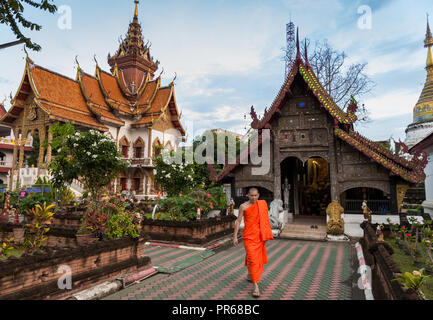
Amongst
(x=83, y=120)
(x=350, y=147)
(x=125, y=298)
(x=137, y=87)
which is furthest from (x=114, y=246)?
(x=137, y=87)

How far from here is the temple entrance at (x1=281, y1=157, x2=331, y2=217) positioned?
572 inches

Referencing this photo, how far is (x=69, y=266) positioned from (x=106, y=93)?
23.2 m

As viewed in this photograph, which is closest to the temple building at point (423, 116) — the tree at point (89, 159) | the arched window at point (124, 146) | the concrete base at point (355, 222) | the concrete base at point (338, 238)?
the concrete base at point (355, 222)

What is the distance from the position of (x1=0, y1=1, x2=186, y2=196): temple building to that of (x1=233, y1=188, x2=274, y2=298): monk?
13.0m

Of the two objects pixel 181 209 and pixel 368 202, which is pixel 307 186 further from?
pixel 181 209

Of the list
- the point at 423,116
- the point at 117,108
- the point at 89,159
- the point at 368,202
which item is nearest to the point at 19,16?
the point at 89,159

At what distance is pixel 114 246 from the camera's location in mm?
5059

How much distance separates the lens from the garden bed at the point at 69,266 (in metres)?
3.48

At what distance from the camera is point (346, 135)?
10.5 m

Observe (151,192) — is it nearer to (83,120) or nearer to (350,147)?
(83,120)

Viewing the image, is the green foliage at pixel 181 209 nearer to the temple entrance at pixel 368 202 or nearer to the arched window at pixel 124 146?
the temple entrance at pixel 368 202

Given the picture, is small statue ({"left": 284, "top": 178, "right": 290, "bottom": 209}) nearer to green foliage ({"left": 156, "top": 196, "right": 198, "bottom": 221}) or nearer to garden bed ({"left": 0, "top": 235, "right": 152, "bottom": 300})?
green foliage ({"left": 156, "top": 196, "right": 198, "bottom": 221})

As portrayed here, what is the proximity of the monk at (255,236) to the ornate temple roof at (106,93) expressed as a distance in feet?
61.7

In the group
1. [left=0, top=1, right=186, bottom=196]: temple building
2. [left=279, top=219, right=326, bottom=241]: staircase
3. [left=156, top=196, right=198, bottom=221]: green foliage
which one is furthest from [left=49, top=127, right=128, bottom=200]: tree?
[left=0, top=1, right=186, bottom=196]: temple building
